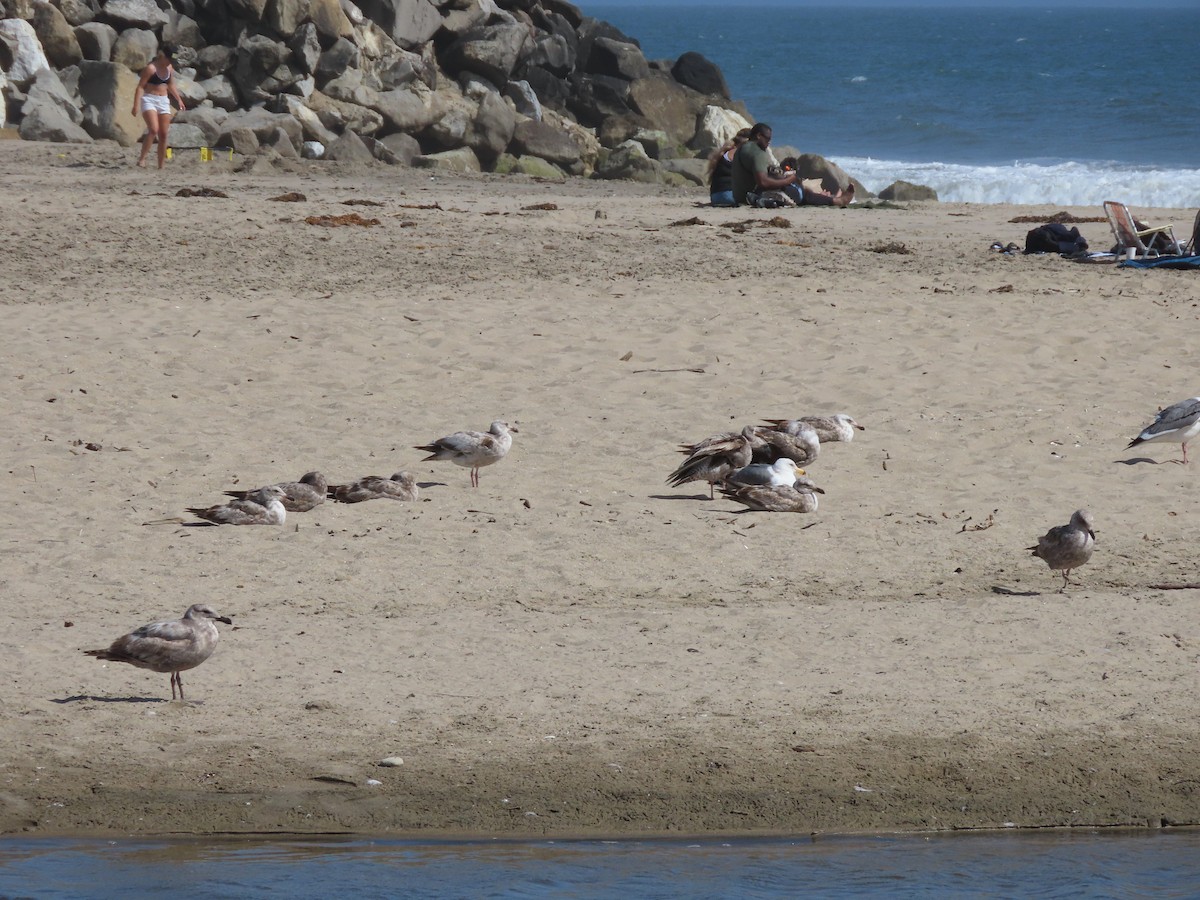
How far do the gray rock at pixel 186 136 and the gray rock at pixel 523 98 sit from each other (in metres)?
9.11

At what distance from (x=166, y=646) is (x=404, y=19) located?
94.1 feet

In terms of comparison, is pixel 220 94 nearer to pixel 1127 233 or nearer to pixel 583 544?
pixel 1127 233

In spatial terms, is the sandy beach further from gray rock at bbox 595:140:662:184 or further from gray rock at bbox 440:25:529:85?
gray rock at bbox 440:25:529:85

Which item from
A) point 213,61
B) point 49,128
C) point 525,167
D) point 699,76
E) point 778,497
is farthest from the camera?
point 699,76

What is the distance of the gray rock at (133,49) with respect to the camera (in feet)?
98.7

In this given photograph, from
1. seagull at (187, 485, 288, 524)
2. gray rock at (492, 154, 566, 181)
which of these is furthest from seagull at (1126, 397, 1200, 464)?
gray rock at (492, 154, 566, 181)

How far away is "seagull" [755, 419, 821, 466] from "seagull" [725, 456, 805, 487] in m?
0.36

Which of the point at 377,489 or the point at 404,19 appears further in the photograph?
the point at 404,19

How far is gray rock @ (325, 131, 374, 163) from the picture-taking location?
25.8 m

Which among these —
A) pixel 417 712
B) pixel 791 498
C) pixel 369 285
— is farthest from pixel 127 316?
pixel 417 712

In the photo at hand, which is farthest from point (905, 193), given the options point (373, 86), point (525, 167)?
point (373, 86)

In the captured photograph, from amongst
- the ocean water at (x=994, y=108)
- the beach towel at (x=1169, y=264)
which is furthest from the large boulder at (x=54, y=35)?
the beach towel at (x=1169, y=264)

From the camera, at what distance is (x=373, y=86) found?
31531mm

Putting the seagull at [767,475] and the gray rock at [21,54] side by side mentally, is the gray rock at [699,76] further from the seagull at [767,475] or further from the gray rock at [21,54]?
the seagull at [767,475]
